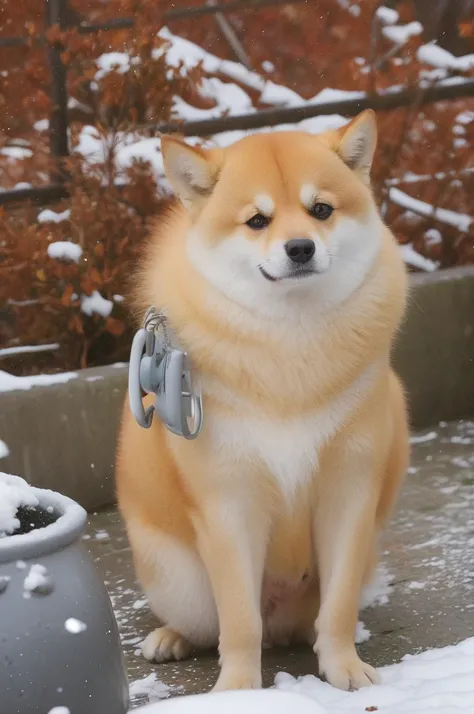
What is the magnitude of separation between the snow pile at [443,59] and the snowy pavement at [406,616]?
2188mm

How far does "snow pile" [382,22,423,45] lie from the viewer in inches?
212

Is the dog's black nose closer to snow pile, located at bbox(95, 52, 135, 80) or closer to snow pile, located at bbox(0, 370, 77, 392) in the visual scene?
snow pile, located at bbox(0, 370, 77, 392)

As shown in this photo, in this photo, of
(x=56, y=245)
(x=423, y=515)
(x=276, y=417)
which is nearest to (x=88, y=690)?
(x=276, y=417)

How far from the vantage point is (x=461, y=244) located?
17.1ft

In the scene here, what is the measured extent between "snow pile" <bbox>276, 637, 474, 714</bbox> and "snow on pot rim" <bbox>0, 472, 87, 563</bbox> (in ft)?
2.43

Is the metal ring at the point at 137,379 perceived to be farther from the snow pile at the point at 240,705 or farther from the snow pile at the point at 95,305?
the snow pile at the point at 95,305

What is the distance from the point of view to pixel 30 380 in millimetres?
3908

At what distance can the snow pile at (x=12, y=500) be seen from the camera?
6.44ft

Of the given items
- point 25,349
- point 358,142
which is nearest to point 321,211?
point 358,142

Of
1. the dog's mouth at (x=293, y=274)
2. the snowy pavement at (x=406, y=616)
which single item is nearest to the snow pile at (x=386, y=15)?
the snowy pavement at (x=406, y=616)

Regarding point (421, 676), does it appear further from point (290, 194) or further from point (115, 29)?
point (115, 29)

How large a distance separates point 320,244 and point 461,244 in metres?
3.00

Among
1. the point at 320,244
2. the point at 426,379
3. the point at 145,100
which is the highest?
the point at 320,244

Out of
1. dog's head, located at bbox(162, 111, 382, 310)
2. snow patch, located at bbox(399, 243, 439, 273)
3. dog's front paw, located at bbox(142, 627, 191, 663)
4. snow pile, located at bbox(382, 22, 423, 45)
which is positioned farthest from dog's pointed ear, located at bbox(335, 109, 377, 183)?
snow pile, located at bbox(382, 22, 423, 45)
